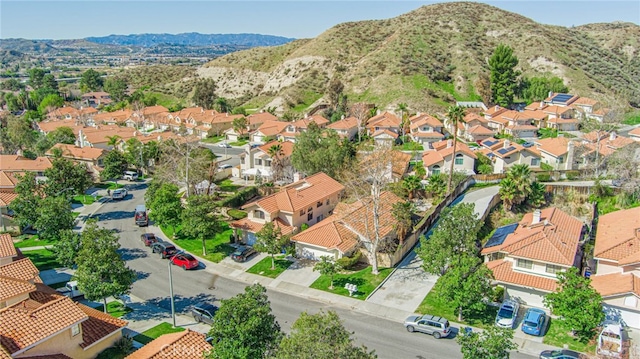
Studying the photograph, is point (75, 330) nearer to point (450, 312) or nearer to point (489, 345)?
point (489, 345)

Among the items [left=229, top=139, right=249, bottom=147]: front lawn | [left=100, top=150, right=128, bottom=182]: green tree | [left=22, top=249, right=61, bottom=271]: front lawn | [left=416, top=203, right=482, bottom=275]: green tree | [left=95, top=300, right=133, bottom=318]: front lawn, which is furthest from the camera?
[left=229, top=139, right=249, bottom=147]: front lawn

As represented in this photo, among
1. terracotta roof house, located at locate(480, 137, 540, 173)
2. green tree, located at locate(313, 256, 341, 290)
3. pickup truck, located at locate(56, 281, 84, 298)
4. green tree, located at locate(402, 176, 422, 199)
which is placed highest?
terracotta roof house, located at locate(480, 137, 540, 173)

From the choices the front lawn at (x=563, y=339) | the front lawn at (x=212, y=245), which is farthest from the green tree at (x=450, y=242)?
the front lawn at (x=212, y=245)

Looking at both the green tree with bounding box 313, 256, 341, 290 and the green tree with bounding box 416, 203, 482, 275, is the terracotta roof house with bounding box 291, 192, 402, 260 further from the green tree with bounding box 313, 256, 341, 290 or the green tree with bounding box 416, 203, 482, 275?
the green tree with bounding box 416, 203, 482, 275

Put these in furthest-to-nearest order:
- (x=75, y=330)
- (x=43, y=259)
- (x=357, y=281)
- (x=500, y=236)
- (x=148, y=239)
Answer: (x=148, y=239) < (x=43, y=259) < (x=500, y=236) < (x=357, y=281) < (x=75, y=330)

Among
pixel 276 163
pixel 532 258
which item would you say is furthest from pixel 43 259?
pixel 532 258

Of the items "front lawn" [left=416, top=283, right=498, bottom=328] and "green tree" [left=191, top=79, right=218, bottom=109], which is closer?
"front lawn" [left=416, top=283, right=498, bottom=328]

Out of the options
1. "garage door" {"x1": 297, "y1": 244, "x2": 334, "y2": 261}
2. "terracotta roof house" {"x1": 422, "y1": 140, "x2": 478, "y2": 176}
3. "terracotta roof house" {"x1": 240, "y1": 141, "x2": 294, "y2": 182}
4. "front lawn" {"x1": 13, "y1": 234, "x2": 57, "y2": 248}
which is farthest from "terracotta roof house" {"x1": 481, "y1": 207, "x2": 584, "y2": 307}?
"front lawn" {"x1": 13, "y1": 234, "x2": 57, "y2": 248}

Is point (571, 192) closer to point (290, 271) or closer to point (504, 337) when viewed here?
point (290, 271)
